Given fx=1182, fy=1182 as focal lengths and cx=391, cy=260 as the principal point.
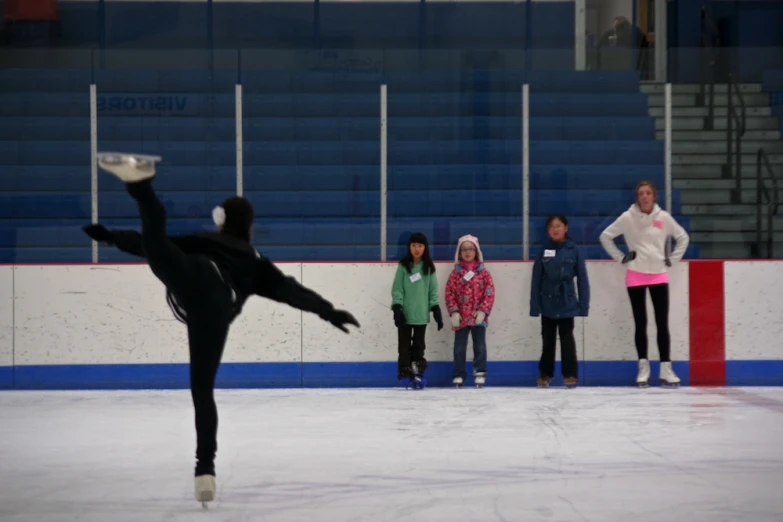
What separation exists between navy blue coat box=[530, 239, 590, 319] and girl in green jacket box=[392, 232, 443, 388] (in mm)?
863

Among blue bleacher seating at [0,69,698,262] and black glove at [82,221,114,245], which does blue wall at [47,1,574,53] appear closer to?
blue bleacher seating at [0,69,698,262]

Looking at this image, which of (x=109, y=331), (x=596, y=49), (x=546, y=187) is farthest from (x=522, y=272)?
(x=109, y=331)

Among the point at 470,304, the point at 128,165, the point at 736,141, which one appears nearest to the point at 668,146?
the point at 736,141

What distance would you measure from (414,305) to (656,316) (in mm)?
2062

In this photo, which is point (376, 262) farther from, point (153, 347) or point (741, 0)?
point (741, 0)

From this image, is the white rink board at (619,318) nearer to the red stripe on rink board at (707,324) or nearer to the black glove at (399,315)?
the red stripe on rink board at (707,324)

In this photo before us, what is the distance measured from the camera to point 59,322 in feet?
33.1

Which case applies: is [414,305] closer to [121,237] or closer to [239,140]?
[239,140]

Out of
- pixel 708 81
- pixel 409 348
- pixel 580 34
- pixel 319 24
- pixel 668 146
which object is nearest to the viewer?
pixel 409 348

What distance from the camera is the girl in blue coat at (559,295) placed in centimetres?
1001

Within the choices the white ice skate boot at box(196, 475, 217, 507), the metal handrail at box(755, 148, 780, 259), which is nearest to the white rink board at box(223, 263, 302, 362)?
the metal handrail at box(755, 148, 780, 259)

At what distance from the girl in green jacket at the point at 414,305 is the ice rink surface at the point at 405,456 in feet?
0.93

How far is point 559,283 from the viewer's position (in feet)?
32.9

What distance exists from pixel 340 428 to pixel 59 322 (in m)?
3.53
